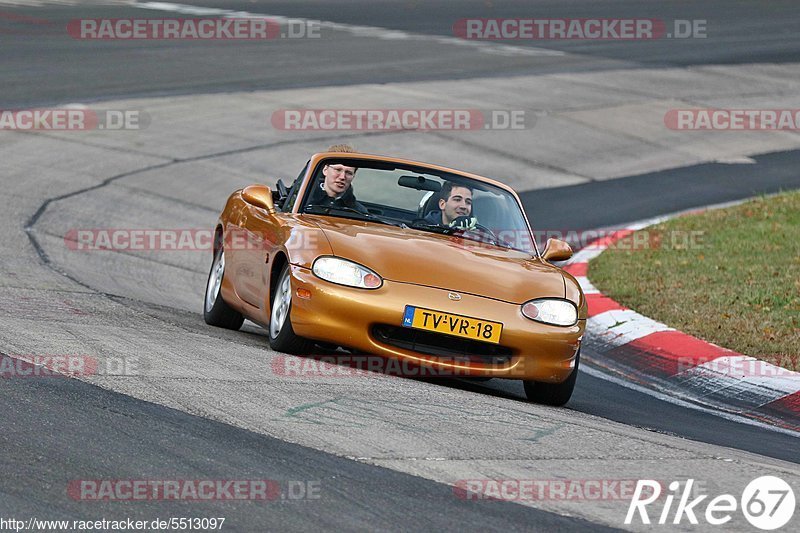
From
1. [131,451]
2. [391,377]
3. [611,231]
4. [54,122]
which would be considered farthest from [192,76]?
[131,451]

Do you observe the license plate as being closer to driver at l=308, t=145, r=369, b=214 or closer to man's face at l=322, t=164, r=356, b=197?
Answer: driver at l=308, t=145, r=369, b=214

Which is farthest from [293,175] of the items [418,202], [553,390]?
[553,390]

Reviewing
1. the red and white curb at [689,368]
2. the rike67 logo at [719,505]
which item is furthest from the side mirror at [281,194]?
the rike67 logo at [719,505]

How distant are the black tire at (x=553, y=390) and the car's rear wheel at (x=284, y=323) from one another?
1343 mm

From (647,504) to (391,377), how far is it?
2395 mm

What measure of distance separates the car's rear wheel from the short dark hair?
4.43 feet

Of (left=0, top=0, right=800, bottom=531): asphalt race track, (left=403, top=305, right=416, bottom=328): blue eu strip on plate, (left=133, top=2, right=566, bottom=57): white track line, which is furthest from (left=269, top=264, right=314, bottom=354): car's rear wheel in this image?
(left=133, top=2, right=566, bottom=57): white track line

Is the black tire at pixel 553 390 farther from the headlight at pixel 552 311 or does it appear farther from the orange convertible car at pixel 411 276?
the headlight at pixel 552 311

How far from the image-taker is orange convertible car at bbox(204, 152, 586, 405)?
749 cm

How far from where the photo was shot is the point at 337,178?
8984 millimetres

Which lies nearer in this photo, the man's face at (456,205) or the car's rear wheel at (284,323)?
the car's rear wheel at (284,323)

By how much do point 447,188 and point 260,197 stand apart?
3.99 feet

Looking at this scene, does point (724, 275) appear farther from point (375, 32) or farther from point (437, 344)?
point (375, 32)

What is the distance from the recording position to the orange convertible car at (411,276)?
749cm
